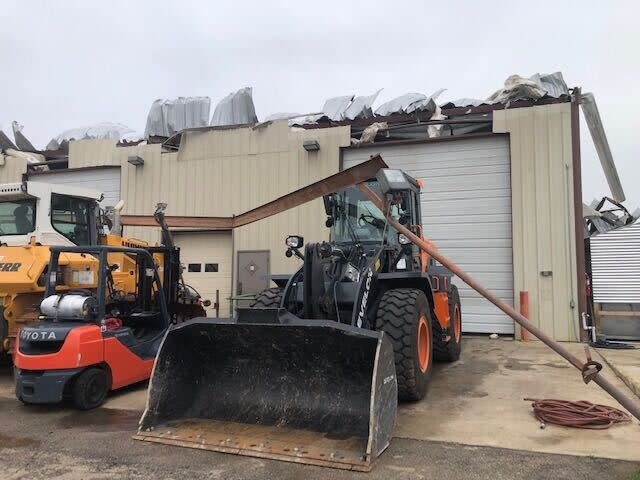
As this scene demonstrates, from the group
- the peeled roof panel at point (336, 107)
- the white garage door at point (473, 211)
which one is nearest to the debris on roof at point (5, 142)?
the peeled roof panel at point (336, 107)

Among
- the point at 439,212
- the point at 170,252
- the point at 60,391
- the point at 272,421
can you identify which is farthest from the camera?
the point at 439,212

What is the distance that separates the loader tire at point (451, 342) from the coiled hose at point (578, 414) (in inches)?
84.8

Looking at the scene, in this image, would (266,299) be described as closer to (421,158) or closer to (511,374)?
(511,374)

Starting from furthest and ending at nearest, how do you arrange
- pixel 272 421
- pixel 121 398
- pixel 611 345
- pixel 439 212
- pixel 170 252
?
pixel 439 212, pixel 611 345, pixel 170 252, pixel 121 398, pixel 272 421

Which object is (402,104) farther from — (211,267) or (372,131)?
(211,267)

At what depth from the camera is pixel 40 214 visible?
7.67 metres

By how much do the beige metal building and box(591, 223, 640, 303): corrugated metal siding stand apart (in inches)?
33.8

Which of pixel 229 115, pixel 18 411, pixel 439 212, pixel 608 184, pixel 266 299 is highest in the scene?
pixel 229 115

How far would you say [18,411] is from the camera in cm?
576

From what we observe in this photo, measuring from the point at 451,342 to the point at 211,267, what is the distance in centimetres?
718

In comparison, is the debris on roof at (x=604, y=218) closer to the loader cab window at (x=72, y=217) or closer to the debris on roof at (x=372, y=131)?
the debris on roof at (x=372, y=131)

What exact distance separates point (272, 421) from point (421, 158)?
27.9ft

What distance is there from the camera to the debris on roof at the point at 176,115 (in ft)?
45.9

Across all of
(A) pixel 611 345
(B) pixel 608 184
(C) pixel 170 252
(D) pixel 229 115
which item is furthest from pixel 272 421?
(B) pixel 608 184
